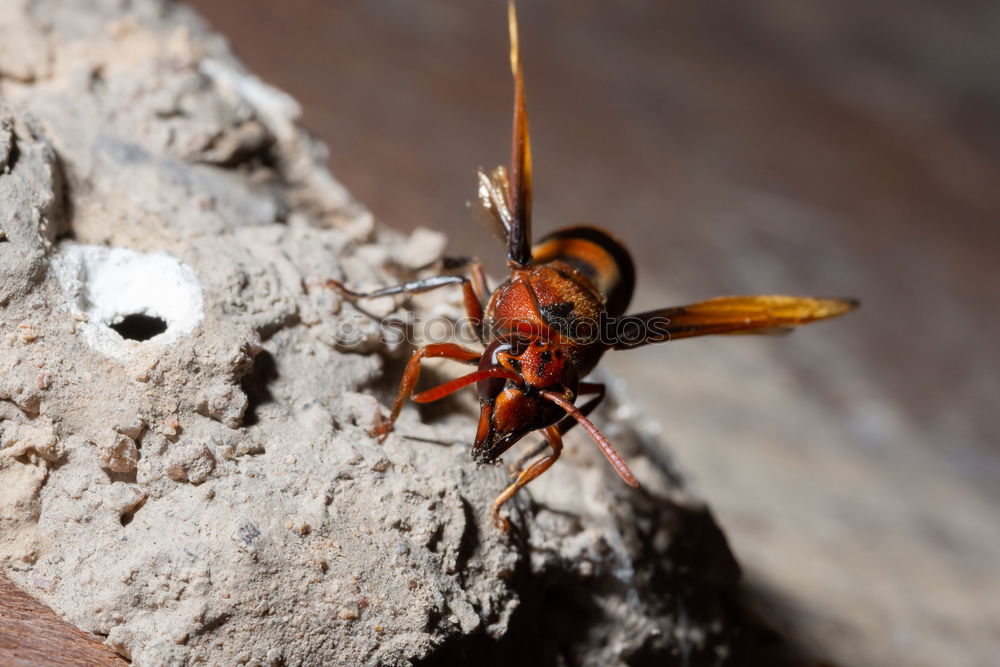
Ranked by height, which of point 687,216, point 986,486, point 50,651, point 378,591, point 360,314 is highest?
point 687,216

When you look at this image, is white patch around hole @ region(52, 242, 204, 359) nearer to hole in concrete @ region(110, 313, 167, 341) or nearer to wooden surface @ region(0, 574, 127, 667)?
hole in concrete @ region(110, 313, 167, 341)

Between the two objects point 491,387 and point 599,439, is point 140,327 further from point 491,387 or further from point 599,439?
point 599,439

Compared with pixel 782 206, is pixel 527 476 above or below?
below

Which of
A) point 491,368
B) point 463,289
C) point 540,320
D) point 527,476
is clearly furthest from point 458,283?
point 527,476

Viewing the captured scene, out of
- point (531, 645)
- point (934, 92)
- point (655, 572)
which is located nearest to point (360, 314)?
point (531, 645)

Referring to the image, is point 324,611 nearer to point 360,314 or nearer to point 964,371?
point 360,314
